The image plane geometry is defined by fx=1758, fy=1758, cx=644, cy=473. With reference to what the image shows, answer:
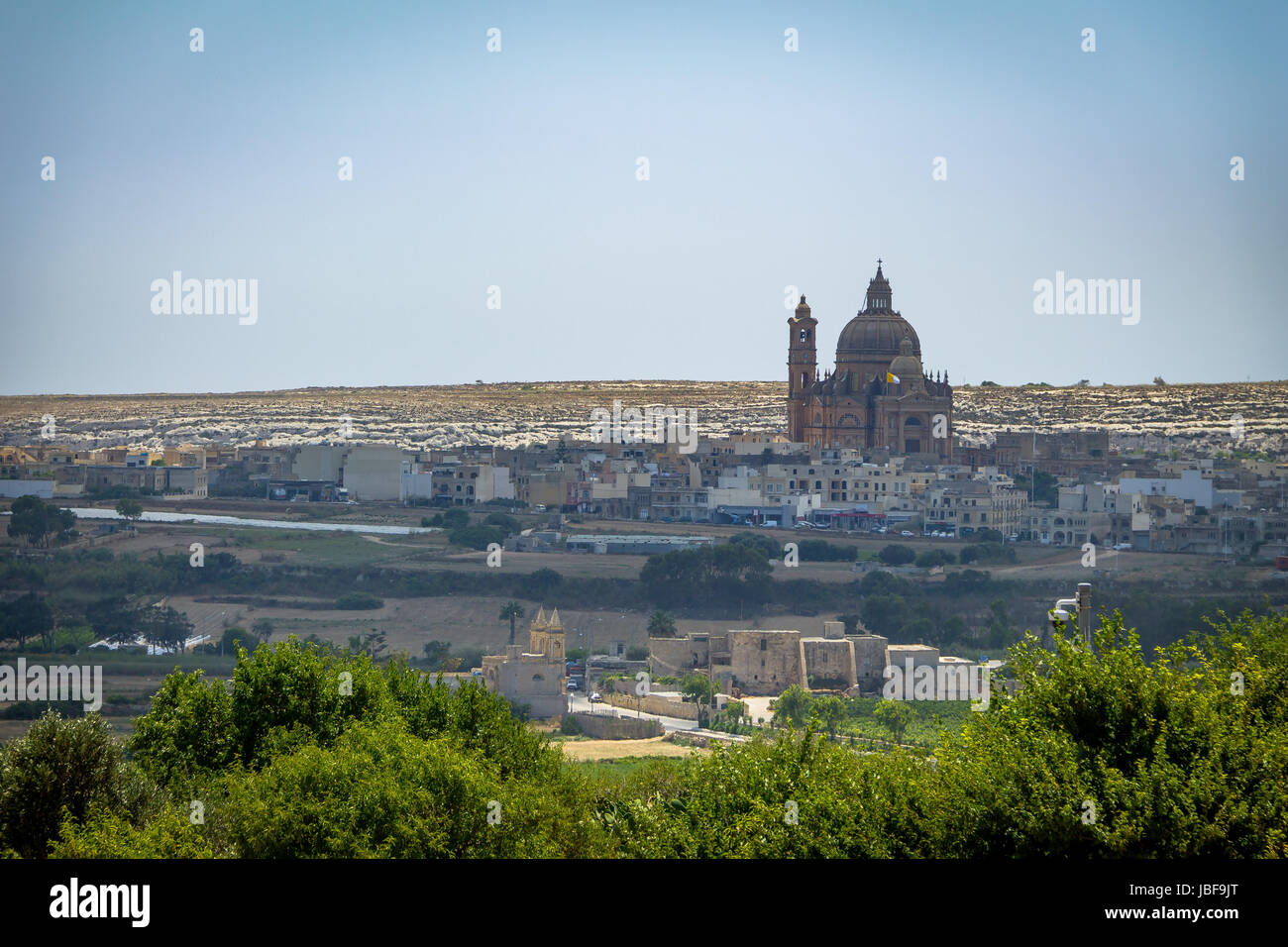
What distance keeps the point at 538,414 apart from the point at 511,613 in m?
80.8

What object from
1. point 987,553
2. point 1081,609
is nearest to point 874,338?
Result: point 987,553

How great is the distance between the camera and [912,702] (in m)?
41.7

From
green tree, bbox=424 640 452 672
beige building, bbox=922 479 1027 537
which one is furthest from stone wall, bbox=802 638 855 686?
beige building, bbox=922 479 1027 537

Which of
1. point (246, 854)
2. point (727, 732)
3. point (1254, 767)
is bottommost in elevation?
point (727, 732)

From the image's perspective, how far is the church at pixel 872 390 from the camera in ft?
286

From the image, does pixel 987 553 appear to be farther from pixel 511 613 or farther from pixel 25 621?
pixel 25 621

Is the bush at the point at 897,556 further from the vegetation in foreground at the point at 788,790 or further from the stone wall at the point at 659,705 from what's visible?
the vegetation in foreground at the point at 788,790

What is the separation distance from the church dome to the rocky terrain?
1816 cm

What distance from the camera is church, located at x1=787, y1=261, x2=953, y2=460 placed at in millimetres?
87312
